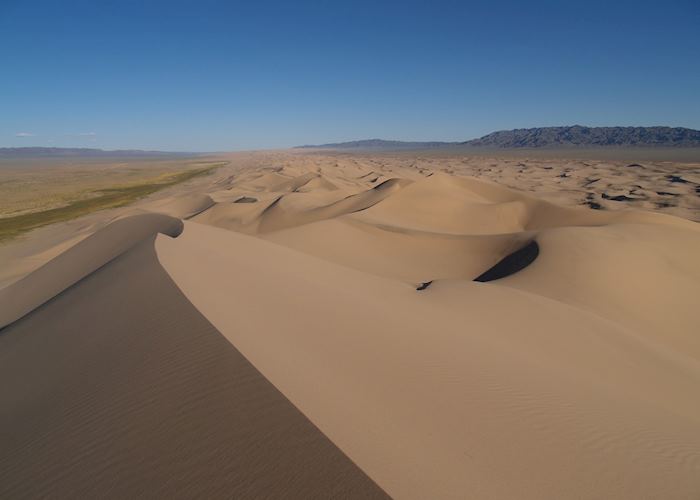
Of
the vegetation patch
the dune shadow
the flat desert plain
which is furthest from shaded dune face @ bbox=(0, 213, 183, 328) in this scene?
the vegetation patch

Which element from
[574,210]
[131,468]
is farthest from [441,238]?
[131,468]

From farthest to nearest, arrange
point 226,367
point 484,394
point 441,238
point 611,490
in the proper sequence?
point 441,238 < point 484,394 < point 226,367 < point 611,490

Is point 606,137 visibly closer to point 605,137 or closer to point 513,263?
point 605,137

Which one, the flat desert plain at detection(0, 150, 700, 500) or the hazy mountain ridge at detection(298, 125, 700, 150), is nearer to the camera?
Result: the flat desert plain at detection(0, 150, 700, 500)

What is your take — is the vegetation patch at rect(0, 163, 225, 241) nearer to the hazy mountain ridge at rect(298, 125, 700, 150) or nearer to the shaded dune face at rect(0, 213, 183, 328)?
the shaded dune face at rect(0, 213, 183, 328)

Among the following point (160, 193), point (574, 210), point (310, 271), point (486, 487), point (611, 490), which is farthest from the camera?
point (160, 193)

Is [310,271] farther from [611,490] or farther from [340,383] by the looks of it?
[611,490]
